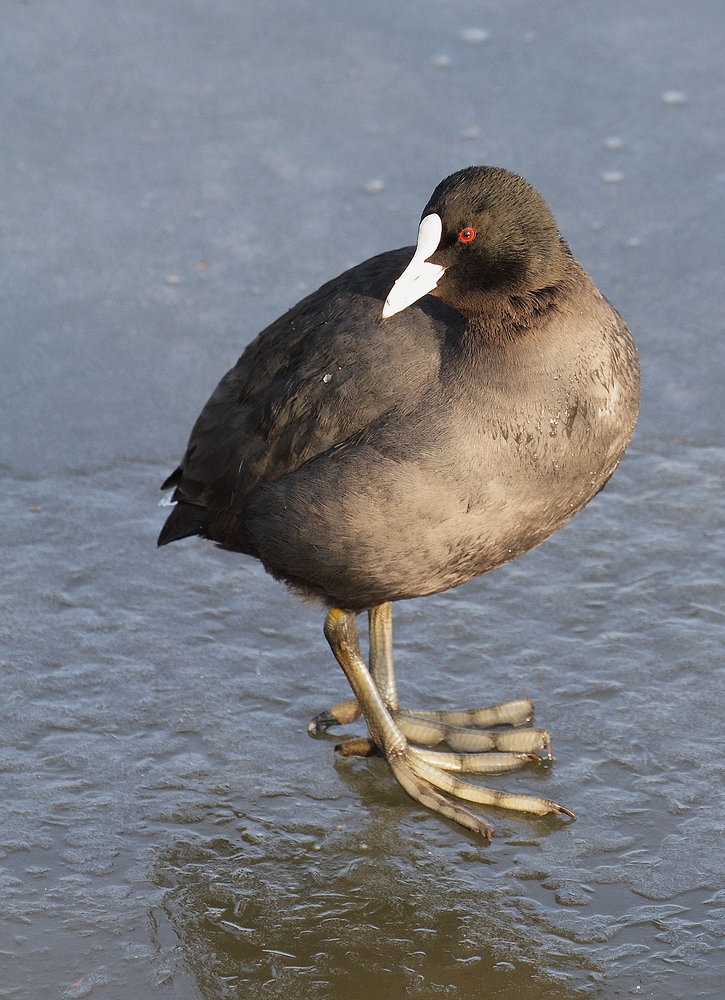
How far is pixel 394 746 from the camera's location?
142 inches

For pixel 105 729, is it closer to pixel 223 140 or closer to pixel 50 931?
pixel 50 931

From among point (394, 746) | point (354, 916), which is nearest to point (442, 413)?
point (394, 746)

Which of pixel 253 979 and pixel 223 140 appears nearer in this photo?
pixel 253 979

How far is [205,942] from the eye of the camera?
3.07 meters

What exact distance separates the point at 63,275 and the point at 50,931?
3.36m

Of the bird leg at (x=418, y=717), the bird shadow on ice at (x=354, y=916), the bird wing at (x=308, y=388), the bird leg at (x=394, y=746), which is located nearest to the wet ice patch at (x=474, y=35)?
the bird wing at (x=308, y=388)

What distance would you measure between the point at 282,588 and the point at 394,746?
80cm

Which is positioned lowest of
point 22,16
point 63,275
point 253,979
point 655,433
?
point 253,979

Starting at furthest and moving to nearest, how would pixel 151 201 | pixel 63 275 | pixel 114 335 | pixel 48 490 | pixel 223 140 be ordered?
pixel 223 140 → pixel 151 201 → pixel 63 275 → pixel 114 335 → pixel 48 490

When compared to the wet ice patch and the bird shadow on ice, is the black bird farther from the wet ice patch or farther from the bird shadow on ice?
the wet ice patch

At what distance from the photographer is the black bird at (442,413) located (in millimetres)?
3191

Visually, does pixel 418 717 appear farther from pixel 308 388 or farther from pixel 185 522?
pixel 308 388

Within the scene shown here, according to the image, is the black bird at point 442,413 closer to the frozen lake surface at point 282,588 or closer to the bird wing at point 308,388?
the bird wing at point 308,388

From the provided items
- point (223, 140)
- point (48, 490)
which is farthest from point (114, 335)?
point (223, 140)
